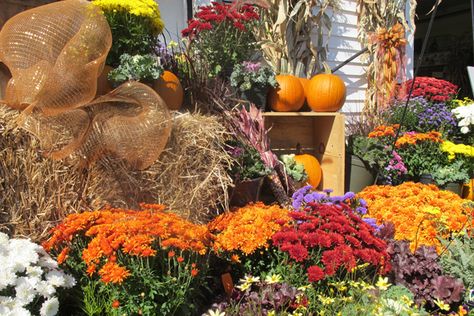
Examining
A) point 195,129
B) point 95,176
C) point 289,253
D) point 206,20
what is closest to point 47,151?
point 95,176

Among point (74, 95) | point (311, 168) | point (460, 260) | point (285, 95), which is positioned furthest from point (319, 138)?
point (74, 95)

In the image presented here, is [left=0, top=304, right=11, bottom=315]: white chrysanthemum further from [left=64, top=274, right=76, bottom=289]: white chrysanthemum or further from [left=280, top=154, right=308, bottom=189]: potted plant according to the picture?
[left=280, top=154, right=308, bottom=189]: potted plant

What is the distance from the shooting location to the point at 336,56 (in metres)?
5.05

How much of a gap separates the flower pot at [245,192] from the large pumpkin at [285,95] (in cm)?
96

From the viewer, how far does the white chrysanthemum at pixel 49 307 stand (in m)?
1.59

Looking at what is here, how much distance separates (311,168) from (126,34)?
2013 millimetres

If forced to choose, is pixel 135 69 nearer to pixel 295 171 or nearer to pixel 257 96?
pixel 257 96

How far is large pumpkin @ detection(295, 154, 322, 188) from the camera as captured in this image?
12.3 feet

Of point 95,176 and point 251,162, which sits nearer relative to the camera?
point 95,176

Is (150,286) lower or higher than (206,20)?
lower

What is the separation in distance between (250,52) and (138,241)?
235 centimetres

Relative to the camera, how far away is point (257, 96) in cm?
347

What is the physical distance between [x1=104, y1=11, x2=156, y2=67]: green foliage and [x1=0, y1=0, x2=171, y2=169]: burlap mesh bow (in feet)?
1.31

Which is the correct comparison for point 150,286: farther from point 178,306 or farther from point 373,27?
point 373,27
